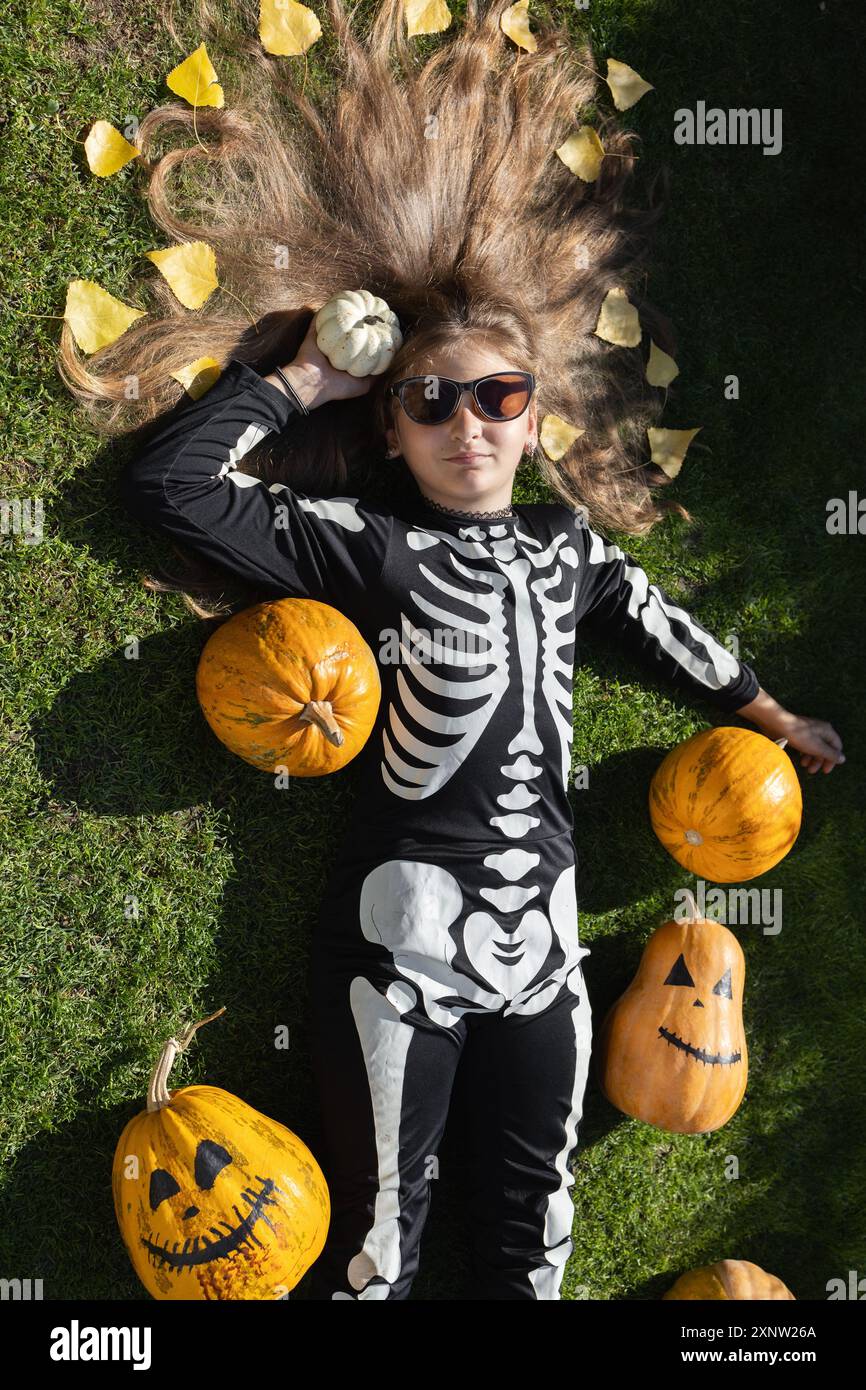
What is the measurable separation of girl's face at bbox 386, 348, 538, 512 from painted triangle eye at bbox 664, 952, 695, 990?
1542mm

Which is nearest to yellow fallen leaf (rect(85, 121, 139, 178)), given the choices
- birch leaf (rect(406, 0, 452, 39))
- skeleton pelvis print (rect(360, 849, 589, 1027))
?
birch leaf (rect(406, 0, 452, 39))

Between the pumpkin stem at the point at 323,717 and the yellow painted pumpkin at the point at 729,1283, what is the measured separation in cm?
214

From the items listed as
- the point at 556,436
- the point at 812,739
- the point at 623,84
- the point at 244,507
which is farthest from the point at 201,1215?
the point at 623,84

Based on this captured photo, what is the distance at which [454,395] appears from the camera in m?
3.04

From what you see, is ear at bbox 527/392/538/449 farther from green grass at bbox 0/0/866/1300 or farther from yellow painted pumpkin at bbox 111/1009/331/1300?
yellow painted pumpkin at bbox 111/1009/331/1300

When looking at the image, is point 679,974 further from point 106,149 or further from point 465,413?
point 106,149

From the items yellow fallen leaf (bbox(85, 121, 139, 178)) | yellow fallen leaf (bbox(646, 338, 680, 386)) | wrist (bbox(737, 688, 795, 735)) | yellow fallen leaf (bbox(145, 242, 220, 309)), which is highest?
yellow fallen leaf (bbox(85, 121, 139, 178))

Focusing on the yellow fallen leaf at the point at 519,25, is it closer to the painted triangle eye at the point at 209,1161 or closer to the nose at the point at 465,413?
the nose at the point at 465,413

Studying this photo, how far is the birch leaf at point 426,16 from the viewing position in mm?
3361

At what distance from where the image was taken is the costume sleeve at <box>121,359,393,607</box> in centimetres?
294

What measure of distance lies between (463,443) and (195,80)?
1.32 meters
